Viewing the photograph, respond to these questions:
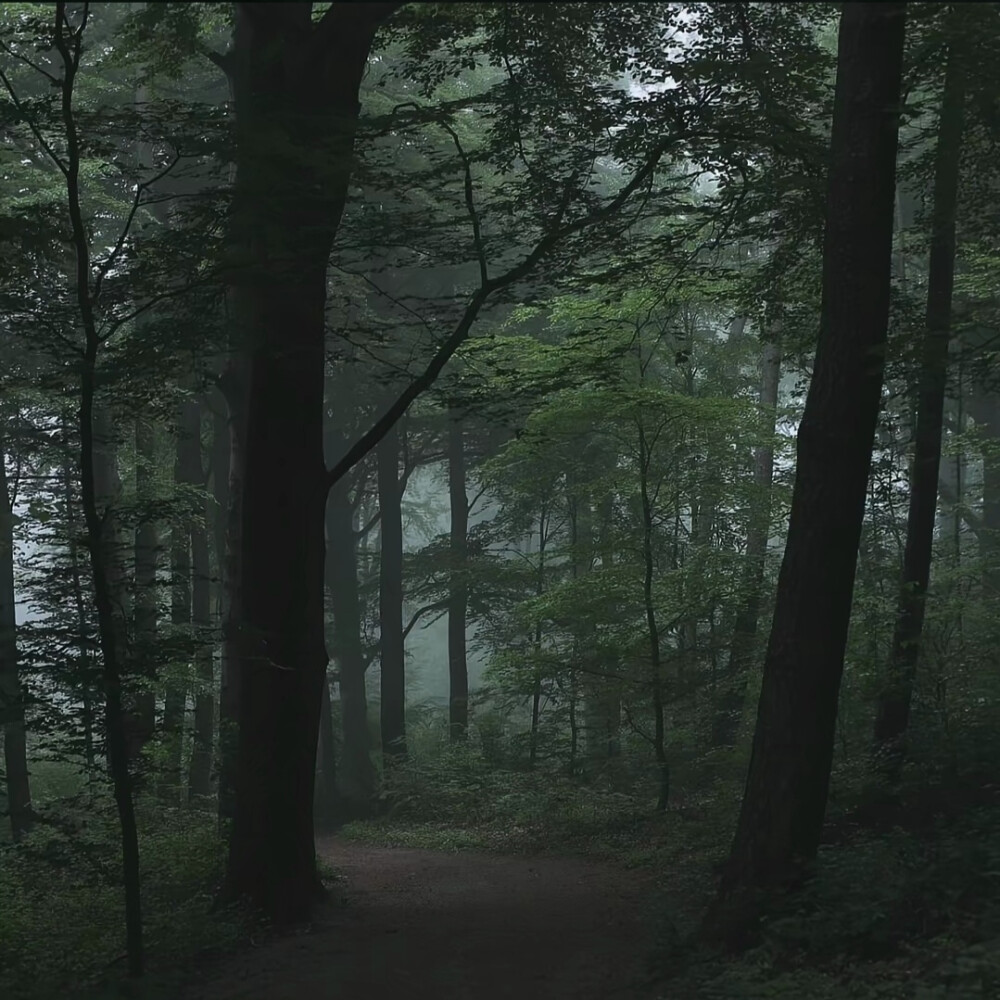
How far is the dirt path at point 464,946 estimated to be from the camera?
7.22 metres

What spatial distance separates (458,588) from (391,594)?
4.93ft

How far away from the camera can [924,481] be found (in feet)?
35.1

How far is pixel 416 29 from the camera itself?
995cm

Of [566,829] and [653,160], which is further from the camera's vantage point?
[566,829]

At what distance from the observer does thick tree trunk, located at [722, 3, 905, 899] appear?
7.45m

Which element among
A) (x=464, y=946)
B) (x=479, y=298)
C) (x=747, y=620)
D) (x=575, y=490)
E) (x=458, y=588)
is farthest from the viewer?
(x=458, y=588)

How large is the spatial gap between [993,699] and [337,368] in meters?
15.4

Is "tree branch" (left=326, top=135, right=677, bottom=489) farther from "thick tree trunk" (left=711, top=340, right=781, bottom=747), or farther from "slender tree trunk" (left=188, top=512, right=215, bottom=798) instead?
"slender tree trunk" (left=188, top=512, right=215, bottom=798)

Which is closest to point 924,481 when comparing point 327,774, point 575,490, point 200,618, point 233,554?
point 575,490

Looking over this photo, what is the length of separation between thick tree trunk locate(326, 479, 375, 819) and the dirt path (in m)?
12.8

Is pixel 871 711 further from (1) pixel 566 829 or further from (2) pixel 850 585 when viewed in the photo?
(2) pixel 850 585

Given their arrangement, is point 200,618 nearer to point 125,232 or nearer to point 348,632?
point 348,632

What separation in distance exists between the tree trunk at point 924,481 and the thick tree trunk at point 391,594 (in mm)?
14820

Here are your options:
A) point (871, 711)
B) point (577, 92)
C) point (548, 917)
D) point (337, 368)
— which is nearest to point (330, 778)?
point (337, 368)
